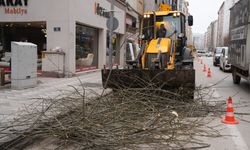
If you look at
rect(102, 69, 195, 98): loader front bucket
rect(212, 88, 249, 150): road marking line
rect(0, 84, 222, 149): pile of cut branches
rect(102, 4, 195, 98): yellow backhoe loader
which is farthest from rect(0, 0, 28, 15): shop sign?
rect(212, 88, 249, 150): road marking line

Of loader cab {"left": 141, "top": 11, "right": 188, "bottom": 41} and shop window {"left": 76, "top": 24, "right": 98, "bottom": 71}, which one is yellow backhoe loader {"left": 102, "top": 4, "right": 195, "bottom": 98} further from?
shop window {"left": 76, "top": 24, "right": 98, "bottom": 71}

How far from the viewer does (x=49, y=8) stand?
49.5 ft

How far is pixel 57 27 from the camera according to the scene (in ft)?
49.8

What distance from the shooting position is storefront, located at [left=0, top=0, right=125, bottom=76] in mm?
15086

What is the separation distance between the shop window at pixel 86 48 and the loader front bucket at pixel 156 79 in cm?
848

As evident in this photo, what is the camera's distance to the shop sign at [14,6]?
15391mm

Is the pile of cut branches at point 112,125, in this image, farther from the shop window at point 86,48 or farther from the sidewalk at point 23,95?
the shop window at point 86,48

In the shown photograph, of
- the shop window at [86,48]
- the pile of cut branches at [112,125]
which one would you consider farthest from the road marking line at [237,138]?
the shop window at [86,48]

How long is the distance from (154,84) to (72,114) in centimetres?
286

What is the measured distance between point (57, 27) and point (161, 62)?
7268 mm

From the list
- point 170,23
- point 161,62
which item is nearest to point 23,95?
point 161,62

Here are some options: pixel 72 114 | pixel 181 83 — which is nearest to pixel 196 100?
pixel 181 83

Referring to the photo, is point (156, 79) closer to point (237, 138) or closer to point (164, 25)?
point (237, 138)

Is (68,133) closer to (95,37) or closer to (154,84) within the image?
(154,84)
